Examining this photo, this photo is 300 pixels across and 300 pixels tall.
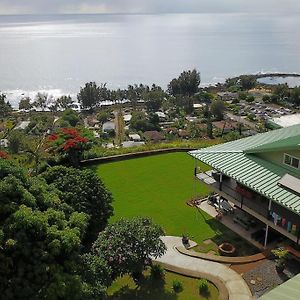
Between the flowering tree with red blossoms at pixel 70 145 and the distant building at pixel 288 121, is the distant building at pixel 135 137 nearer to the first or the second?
the flowering tree with red blossoms at pixel 70 145

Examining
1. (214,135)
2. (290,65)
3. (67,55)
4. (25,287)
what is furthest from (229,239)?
(67,55)

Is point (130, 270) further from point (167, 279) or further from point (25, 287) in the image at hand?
point (25, 287)

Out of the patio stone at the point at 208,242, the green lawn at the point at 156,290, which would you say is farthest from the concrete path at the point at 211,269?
the patio stone at the point at 208,242

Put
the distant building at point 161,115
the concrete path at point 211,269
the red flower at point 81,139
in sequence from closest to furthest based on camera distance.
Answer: the concrete path at point 211,269 → the red flower at point 81,139 → the distant building at point 161,115

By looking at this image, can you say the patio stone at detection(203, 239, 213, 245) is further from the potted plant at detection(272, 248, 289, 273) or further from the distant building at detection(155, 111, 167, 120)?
the distant building at detection(155, 111, 167, 120)

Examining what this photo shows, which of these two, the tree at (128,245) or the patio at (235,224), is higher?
the tree at (128,245)
